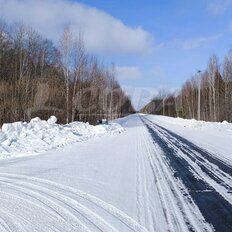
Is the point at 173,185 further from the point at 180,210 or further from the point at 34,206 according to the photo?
the point at 34,206

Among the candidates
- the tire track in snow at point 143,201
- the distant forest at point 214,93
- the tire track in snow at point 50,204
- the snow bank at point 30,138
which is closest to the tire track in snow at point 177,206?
the tire track in snow at point 143,201

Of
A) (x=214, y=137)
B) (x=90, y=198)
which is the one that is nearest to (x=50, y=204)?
(x=90, y=198)

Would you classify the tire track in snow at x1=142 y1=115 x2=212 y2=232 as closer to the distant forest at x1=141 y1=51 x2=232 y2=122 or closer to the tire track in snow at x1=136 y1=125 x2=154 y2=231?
the tire track in snow at x1=136 y1=125 x2=154 y2=231

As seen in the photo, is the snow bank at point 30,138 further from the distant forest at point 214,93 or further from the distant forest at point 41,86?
the distant forest at point 214,93

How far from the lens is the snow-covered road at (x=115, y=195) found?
528 centimetres

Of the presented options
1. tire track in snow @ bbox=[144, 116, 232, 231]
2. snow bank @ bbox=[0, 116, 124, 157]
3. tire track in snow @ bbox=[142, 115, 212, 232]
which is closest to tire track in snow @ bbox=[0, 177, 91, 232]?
tire track in snow @ bbox=[142, 115, 212, 232]

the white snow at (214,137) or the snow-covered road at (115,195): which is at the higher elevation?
the white snow at (214,137)

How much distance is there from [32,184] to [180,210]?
11.8 feet

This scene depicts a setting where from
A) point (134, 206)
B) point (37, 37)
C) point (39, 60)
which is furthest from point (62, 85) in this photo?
point (134, 206)

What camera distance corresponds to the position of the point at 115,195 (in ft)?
22.9

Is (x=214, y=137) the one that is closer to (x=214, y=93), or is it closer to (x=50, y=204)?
(x=50, y=204)

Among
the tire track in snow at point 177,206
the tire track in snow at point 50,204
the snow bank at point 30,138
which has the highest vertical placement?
the snow bank at point 30,138

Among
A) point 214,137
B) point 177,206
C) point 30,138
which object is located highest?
point 30,138

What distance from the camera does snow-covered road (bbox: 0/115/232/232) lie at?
17.3 ft
